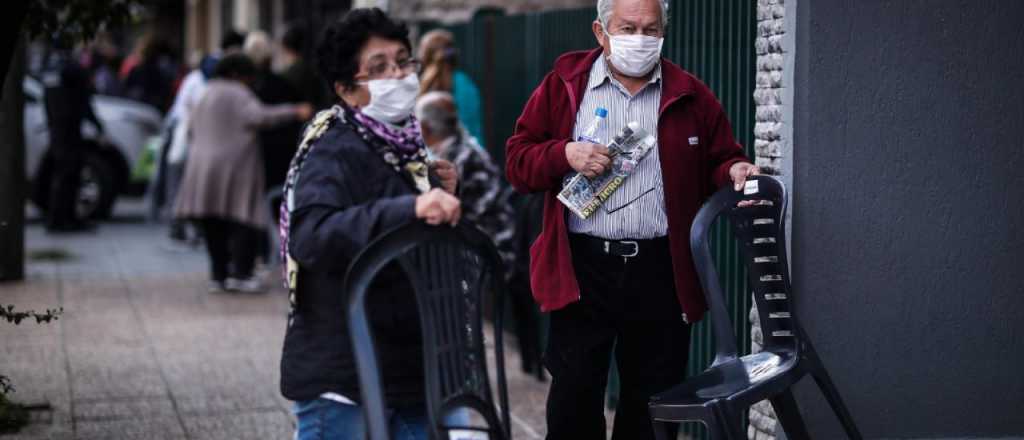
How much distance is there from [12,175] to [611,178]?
7.27 m

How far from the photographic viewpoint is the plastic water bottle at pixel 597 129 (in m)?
4.44

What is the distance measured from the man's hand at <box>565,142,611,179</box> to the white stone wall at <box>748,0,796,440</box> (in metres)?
1.02

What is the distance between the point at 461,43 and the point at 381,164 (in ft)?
22.4

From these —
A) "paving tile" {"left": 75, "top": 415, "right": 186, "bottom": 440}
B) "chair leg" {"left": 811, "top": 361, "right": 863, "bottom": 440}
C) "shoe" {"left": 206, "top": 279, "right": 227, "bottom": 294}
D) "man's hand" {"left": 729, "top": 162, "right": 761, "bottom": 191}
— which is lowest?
"shoe" {"left": 206, "top": 279, "right": 227, "bottom": 294}

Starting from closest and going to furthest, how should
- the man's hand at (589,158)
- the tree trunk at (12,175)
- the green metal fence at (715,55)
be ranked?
the man's hand at (589,158) → the green metal fence at (715,55) → the tree trunk at (12,175)

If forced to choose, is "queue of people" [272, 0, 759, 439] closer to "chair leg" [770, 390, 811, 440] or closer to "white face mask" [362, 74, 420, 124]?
"white face mask" [362, 74, 420, 124]

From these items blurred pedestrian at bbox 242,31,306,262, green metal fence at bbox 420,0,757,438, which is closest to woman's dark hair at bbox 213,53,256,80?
blurred pedestrian at bbox 242,31,306,262

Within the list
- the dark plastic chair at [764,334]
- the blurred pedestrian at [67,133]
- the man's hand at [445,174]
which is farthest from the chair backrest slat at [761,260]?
the blurred pedestrian at [67,133]

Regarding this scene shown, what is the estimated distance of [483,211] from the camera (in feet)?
25.0

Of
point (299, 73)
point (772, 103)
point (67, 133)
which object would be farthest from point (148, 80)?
point (772, 103)

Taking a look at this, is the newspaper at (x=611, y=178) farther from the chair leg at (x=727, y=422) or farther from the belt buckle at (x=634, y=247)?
the chair leg at (x=727, y=422)

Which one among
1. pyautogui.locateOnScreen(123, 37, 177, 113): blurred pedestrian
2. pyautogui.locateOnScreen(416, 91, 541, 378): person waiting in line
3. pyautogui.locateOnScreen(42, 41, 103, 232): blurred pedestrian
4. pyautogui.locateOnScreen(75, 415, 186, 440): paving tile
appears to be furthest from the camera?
pyautogui.locateOnScreen(123, 37, 177, 113): blurred pedestrian

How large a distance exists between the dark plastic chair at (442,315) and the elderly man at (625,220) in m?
0.97

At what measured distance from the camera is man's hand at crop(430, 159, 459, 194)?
3893mm
